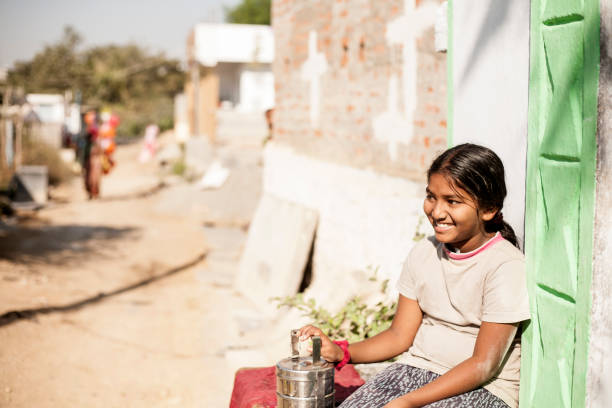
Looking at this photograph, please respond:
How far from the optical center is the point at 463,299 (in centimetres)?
239

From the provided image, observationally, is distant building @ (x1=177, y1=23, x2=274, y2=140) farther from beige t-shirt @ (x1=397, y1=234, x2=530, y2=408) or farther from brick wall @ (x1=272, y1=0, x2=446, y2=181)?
beige t-shirt @ (x1=397, y1=234, x2=530, y2=408)

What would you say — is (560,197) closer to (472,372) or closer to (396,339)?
(472,372)

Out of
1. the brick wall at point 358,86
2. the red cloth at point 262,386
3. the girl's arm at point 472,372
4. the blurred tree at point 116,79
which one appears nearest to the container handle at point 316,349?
the girl's arm at point 472,372

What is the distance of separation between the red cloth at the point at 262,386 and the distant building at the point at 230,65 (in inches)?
851

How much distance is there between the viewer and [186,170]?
1978 centimetres

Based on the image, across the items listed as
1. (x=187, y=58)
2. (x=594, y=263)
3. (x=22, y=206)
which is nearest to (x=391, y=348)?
(x=594, y=263)

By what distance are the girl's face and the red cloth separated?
1014 mm

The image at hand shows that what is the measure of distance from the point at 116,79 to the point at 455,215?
37753 mm

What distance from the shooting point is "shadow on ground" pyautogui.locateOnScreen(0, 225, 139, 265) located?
28.8ft

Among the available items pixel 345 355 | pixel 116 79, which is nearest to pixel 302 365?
pixel 345 355

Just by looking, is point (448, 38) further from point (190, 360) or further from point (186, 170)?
point (186, 170)

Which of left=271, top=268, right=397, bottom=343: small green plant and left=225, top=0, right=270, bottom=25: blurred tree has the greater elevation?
left=225, top=0, right=270, bottom=25: blurred tree

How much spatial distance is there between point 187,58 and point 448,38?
25126 mm

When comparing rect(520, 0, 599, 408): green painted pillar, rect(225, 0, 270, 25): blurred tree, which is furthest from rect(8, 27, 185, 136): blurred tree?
rect(520, 0, 599, 408): green painted pillar
